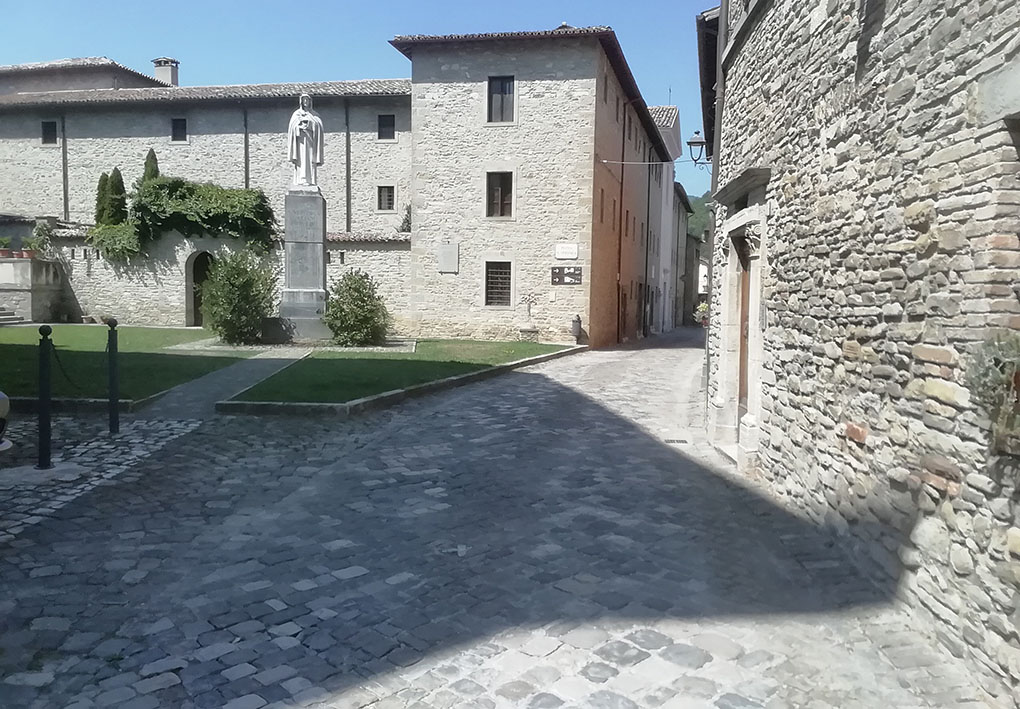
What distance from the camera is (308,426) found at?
→ 379 inches

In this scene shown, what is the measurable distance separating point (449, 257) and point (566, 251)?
3670mm

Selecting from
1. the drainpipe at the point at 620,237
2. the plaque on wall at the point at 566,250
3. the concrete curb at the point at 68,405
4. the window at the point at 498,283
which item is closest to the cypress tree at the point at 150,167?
the window at the point at 498,283

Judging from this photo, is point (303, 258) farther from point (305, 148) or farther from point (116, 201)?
point (116, 201)

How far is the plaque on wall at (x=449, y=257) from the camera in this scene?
2487 cm

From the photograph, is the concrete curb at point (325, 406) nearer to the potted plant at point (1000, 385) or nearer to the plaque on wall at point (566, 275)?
the potted plant at point (1000, 385)

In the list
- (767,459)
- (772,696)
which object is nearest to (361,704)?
(772,696)

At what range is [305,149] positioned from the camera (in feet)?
68.0

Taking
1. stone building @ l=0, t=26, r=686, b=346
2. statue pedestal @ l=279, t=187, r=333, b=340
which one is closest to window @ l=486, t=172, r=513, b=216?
stone building @ l=0, t=26, r=686, b=346

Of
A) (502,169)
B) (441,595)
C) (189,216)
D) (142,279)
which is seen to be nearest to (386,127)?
(502,169)

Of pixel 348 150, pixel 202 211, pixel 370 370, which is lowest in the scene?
pixel 370 370

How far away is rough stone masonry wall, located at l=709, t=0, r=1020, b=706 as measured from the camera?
362 centimetres

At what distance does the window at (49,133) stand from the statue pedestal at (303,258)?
54.9 ft

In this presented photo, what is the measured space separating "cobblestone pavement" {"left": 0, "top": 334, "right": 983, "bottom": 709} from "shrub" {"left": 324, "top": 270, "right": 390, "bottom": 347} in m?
11.3

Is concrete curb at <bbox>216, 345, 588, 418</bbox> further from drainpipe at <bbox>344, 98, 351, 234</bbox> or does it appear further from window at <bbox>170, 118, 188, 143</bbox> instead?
window at <bbox>170, 118, 188, 143</bbox>
